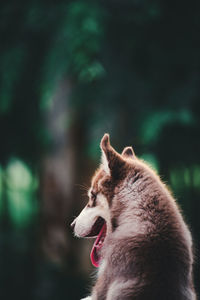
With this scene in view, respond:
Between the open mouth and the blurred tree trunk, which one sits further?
the blurred tree trunk

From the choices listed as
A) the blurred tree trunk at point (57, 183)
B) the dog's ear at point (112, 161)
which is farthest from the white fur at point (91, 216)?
the blurred tree trunk at point (57, 183)

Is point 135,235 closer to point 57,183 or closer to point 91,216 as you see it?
point 91,216

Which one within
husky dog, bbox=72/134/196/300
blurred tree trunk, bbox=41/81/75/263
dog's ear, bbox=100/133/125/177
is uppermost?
blurred tree trunk, bbox=41/81/75/263

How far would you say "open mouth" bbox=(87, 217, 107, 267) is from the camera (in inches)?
65.7

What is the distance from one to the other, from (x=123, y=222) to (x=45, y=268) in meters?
4.67

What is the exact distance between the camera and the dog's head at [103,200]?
1.67 m

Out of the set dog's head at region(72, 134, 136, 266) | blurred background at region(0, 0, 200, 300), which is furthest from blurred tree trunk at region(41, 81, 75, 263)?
dog's head at region(72, 134, 136, 266)

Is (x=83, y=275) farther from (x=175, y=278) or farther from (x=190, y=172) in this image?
(x=175, y=278)

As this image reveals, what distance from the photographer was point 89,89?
4984mm

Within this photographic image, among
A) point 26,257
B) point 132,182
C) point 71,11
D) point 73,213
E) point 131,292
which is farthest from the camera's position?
point 26,257

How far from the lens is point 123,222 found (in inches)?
61.9

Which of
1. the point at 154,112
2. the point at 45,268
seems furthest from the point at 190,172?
the point at 45,268

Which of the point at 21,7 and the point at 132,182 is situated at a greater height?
the point at 21,7

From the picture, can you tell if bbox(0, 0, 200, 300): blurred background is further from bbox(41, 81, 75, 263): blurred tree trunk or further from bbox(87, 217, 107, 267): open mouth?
bbox(87, 217, 107, 267): open mouth
